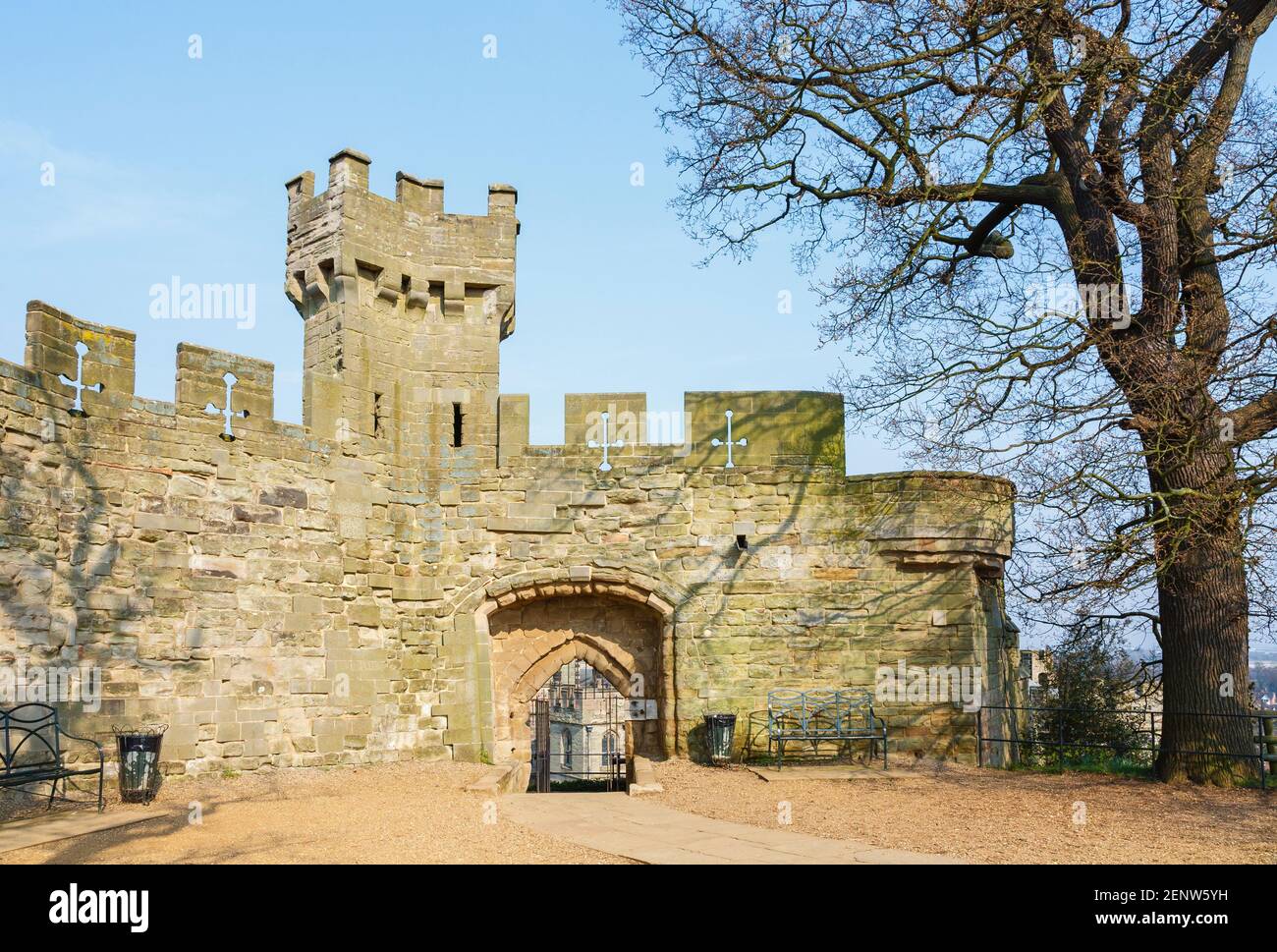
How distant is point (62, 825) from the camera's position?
7762 millimetres

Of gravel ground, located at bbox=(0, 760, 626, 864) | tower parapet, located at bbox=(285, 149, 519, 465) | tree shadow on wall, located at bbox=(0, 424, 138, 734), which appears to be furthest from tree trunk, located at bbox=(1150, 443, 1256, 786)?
tree shadow on wall, located at bbox=(0, 424, 138, 734)

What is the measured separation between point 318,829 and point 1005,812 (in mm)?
5364

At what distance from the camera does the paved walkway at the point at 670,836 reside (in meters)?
7.00

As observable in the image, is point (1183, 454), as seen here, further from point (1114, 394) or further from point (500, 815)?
point (500, 815)

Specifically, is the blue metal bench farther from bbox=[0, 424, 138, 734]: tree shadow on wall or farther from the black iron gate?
the black iron gate

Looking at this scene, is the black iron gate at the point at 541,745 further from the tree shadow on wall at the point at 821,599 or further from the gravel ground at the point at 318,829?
the gravel ground at the point at 318,829

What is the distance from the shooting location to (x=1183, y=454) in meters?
9.50

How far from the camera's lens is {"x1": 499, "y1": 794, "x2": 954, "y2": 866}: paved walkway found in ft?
23.0

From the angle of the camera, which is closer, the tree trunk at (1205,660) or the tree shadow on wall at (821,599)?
the tree trunk at (1205,660)

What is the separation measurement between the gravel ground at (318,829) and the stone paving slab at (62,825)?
0.28 feet

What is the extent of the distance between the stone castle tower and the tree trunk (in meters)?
2.30

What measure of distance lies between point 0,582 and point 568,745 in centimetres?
2583

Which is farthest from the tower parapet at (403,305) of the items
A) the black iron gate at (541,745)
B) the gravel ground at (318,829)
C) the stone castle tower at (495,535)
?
the black iron gate at (541,745)

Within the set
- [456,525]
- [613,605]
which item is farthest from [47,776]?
[613,605]
